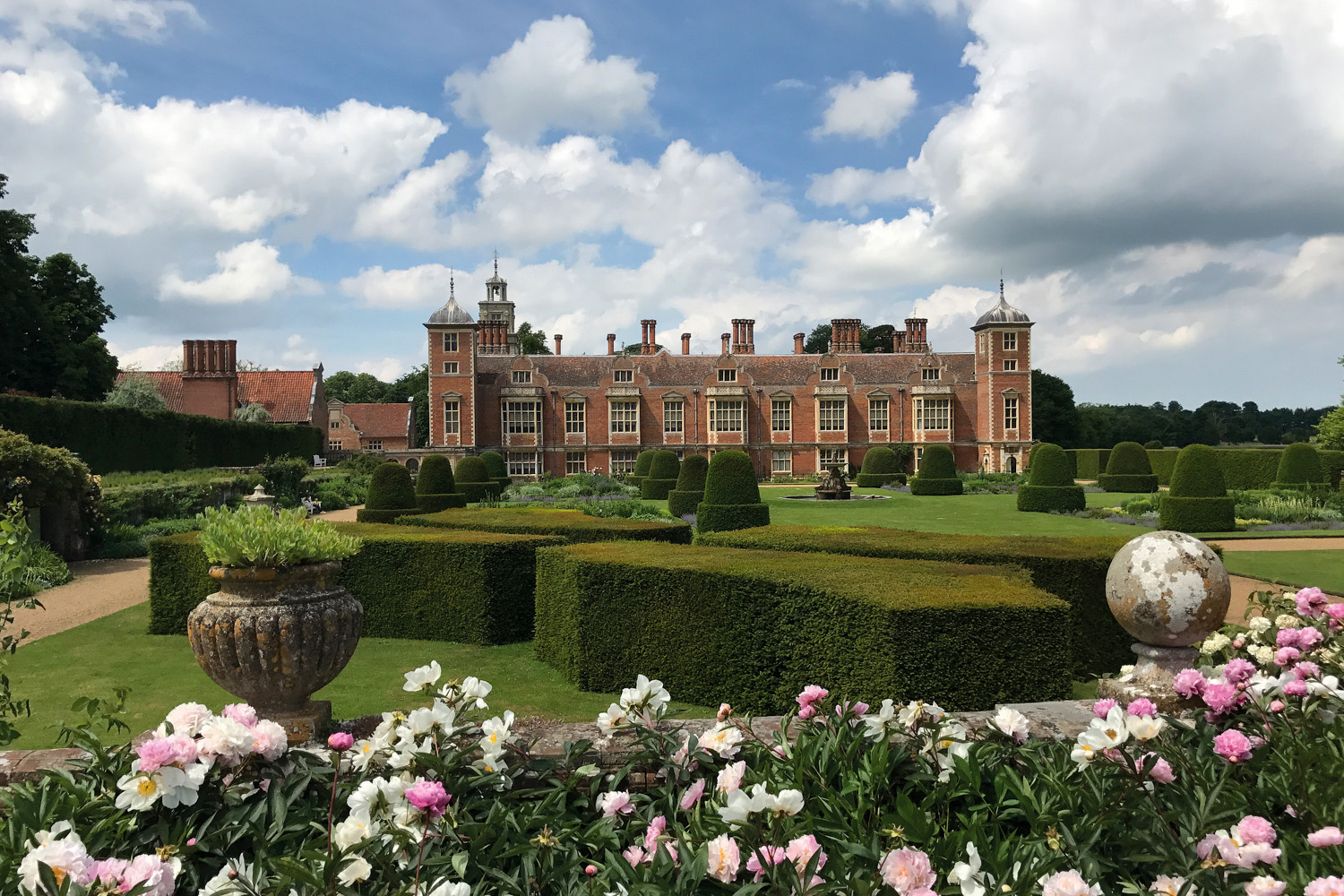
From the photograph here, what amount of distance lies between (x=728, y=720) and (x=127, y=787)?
200 centimetres

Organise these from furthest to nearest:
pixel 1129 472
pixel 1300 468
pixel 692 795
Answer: pixel 1129 472 < pixel 1300 468 < pixel 692 795

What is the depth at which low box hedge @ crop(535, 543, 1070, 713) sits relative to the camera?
499 centimetres

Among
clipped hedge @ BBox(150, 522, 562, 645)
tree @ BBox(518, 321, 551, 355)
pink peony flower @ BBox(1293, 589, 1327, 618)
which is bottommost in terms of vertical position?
clipped hedge @ BBox(150, 522, 562, 645)

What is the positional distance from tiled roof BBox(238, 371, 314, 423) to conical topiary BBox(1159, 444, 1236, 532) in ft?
137

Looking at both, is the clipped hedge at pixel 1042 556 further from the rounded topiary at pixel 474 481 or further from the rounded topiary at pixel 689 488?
the rounded topiary at pixel 474 481

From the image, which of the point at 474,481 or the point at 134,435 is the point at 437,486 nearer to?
the point at 474,481

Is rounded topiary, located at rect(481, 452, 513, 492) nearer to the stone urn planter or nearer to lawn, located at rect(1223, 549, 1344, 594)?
lawn, located at rect(1223, 549, 1344, 594)

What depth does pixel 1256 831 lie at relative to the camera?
2.21 metres

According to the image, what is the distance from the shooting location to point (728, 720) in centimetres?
321

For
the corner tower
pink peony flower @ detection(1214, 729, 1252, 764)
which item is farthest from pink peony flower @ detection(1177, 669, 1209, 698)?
the corner tower

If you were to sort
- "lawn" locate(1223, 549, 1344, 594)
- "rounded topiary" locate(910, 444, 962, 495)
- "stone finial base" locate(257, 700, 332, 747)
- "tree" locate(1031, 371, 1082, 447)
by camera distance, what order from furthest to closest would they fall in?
"tree" locate(1031, 371, 1082, 447)
"rounded topiary" locate(910, 444, 962, 495)
"lawn" locate(1223, 549, 1344, 594)
"stone finial base" locate(257, 700, 332, 747)

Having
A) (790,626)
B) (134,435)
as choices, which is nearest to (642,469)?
(134,435)

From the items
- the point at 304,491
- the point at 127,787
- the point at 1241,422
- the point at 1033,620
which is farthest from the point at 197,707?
the point at 1241,422

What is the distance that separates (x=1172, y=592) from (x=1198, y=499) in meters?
16.8
